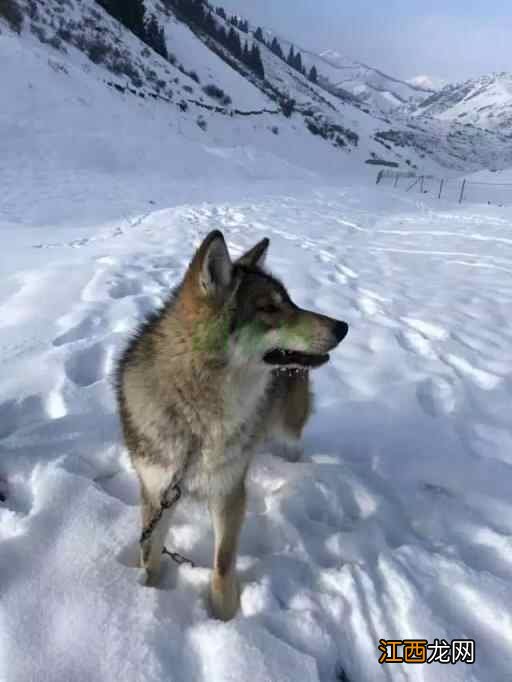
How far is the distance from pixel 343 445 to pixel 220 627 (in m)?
1.56

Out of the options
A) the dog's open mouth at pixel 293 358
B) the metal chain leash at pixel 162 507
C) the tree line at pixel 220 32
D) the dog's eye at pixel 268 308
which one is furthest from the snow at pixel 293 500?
the tree line at pixel 220 32

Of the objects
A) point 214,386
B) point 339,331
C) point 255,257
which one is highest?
point 255,257

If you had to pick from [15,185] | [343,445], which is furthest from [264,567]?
[15,185]

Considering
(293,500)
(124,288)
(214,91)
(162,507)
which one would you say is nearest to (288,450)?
(293,500)

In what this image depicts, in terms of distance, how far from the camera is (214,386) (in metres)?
2.05

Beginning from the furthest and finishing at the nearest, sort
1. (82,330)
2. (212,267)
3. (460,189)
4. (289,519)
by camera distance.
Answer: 1. (460,189)
2. (82,330)
3. (289,519)
4. (212,267)

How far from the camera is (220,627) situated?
1997 mm

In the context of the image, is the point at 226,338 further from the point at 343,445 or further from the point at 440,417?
the point at 440,417

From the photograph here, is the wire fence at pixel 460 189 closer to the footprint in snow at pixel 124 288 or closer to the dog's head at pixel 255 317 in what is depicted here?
the footprint in snow at pixel 124 288

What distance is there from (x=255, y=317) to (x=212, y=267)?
29cm

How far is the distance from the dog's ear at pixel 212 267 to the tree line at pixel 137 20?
4147cm

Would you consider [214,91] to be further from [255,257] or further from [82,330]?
[255,257]

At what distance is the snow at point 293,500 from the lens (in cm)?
191

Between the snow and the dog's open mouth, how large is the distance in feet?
2.81
